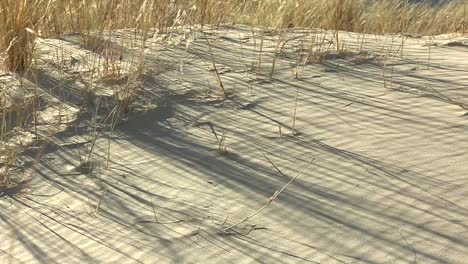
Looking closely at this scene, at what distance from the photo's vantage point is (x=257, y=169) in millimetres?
2449

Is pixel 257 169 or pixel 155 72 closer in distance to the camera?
pixel 257 169

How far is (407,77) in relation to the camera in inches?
133

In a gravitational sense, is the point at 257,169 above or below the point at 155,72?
below

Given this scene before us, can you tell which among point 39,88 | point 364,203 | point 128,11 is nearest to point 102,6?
point 128,11

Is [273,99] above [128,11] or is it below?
below

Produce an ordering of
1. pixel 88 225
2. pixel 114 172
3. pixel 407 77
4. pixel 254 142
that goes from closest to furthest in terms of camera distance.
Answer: pixel 88 225 → pixel 114 172 → pixel 254 142 → pixel 407 77

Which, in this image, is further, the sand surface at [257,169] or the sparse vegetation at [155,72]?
the sparse vegetation at [155,72]

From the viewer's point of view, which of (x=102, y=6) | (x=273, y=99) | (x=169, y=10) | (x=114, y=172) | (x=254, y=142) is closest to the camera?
(x=114, y=172)

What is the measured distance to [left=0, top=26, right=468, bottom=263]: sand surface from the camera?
77.6 inches

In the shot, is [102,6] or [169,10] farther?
[169,10]

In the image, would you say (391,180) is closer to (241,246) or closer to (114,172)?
(241,246)

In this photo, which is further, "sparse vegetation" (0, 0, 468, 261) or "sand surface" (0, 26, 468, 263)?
"sparse vegetation" (0, 0, 468, 261)

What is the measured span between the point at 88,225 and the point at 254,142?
851 mm

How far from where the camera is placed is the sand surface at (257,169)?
1.97 m
